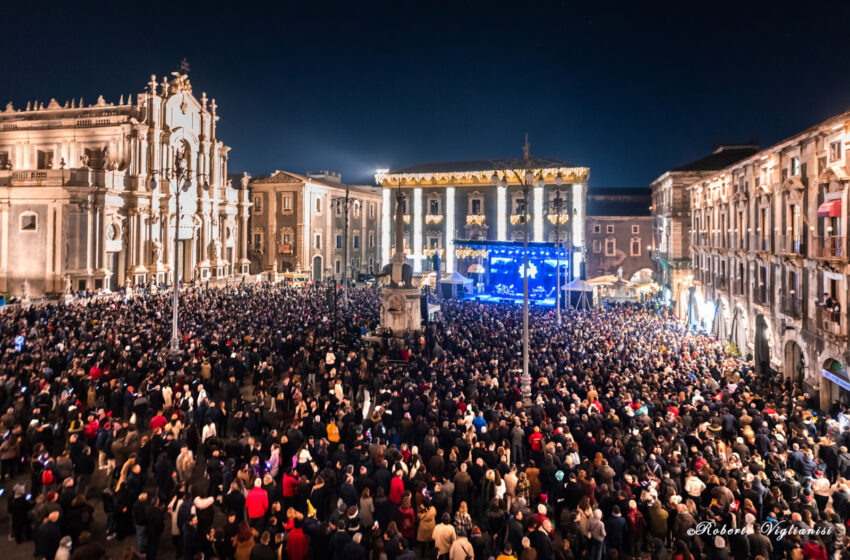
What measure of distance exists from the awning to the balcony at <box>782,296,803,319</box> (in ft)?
13.6

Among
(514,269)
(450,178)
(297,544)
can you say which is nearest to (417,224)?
(450,178)

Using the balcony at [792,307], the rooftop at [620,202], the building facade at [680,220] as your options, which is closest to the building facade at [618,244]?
the rooftop at [620,202]

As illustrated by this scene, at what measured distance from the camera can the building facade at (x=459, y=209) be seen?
53.3m

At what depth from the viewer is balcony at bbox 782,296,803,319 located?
20039mm

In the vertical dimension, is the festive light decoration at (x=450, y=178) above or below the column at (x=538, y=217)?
above

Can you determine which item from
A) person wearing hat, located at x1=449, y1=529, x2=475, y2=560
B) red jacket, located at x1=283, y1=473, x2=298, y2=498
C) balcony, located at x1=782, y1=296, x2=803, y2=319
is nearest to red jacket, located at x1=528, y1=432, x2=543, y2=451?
person wearing hat, located at x1=449, y1=529, x2=475, y2=560

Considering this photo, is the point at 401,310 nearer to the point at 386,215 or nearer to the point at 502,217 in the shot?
the point at 502,217

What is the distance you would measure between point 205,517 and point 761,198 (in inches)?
975

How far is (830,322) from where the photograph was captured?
1727 cm

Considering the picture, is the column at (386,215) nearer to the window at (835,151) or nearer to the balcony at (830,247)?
the balcony at (830,247)

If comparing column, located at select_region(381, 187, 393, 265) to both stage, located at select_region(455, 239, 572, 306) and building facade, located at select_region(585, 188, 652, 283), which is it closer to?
stage, located at select_region(455, 239, 572, 306)

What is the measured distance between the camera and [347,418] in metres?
12.1

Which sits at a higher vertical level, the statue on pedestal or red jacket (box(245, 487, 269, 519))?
the statue on pedestal

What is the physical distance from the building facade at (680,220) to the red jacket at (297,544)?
118ft
